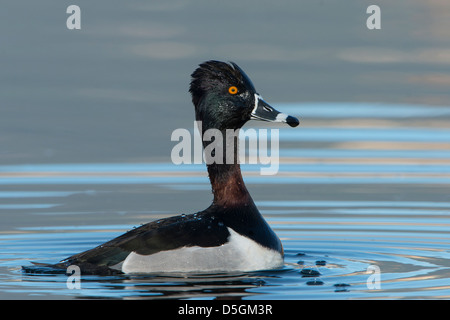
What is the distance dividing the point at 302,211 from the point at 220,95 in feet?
11.2

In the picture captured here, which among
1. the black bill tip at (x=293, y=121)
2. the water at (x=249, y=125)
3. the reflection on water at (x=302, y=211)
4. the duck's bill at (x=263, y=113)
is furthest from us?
the duck's bill at (x=263, y=113)

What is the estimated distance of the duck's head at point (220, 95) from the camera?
499 inches

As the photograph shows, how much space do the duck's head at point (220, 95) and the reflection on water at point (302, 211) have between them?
1771 millimetres

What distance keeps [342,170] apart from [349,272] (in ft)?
17.7

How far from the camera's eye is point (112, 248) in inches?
473

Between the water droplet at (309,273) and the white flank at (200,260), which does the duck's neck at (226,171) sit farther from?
the water droplet at (309,273)

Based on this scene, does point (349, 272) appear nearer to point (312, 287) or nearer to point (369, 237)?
point (312, 287)

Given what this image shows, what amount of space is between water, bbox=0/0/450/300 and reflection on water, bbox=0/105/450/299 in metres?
0.04

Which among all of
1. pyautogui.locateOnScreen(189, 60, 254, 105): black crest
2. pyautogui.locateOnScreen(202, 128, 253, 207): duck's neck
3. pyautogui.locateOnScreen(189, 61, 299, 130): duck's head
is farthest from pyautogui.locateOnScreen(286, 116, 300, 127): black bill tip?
pyautogui.locateOnScreen(189, 60, 254, 105): black crest

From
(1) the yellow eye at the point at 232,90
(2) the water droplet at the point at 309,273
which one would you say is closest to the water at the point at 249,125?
(2) the water droplet at the point at 309,273

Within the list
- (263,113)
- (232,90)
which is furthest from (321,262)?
(232,90)

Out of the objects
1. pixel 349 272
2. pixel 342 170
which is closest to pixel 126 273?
pixel 349 272

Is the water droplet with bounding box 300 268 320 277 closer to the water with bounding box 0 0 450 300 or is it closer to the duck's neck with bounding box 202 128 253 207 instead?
the water with bounding box 0 0 450 300
